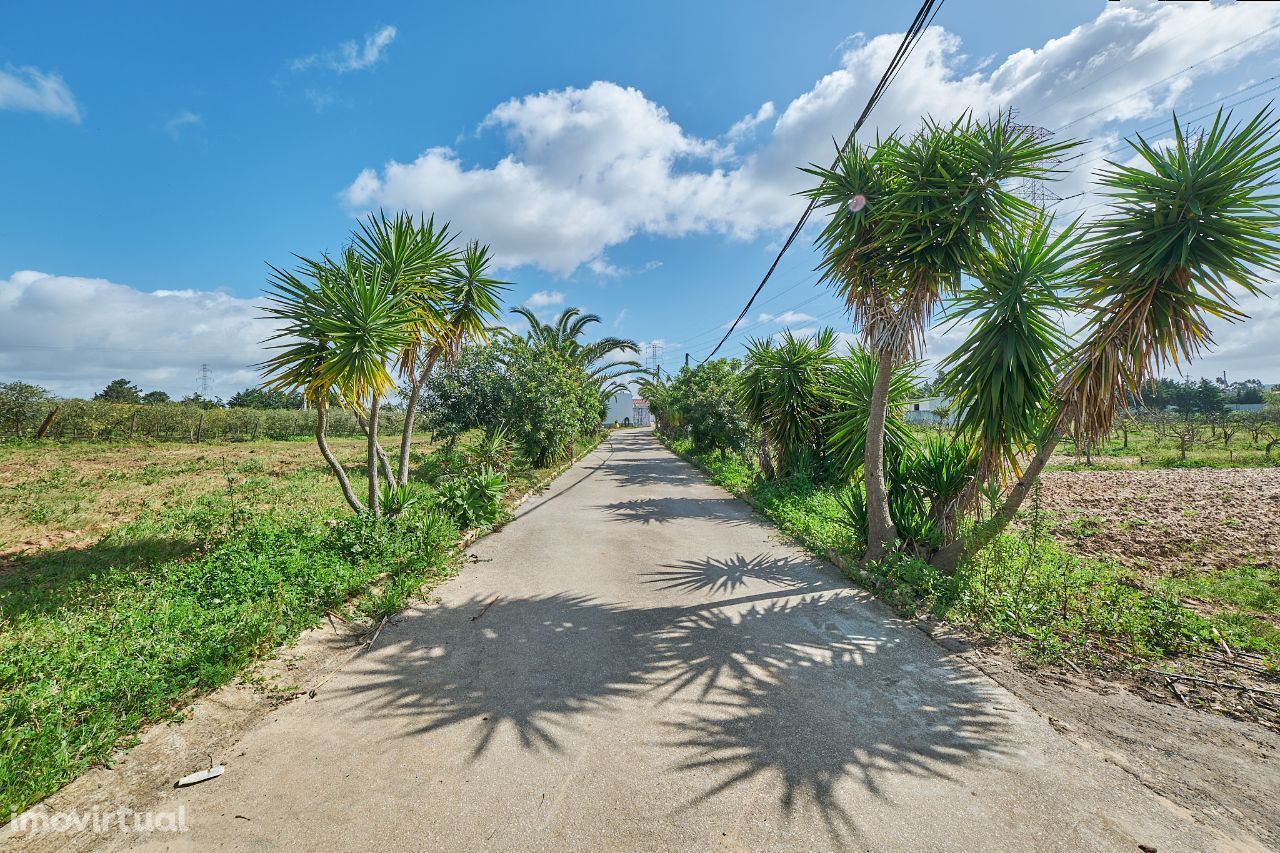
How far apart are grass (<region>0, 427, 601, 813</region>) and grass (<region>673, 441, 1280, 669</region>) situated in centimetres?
527

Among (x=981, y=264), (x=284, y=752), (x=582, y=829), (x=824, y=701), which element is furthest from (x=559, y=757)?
(x=981, y=264)

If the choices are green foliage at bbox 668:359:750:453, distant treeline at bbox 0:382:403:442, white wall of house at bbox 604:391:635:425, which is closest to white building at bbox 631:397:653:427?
white wall of house at bbox 604:391:635:425

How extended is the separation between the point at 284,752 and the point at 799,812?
2800mm

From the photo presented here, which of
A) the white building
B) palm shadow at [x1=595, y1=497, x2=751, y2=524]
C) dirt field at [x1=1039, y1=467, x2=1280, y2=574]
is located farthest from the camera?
the white building

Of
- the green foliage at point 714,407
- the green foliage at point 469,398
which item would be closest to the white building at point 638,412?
the green foliage at point 714,407

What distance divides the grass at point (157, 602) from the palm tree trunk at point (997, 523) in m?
5.80

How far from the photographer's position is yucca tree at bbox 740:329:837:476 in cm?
1014

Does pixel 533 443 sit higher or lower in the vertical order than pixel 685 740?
higher

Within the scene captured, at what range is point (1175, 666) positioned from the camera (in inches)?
144

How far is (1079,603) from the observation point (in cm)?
474

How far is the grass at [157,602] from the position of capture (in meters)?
2.77

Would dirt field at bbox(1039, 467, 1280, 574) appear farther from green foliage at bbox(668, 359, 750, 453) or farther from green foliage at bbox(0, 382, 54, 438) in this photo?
green foliage at bbox(0, 382, 54, 438)

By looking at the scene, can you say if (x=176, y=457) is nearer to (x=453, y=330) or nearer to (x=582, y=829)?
(x=453, y=330)

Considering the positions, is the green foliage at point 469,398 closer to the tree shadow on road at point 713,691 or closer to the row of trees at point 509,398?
the row of trees at point 509,398
